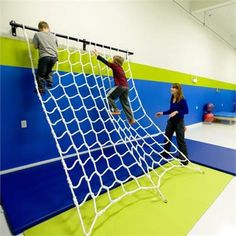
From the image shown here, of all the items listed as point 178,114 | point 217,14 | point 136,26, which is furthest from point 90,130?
point 217,14

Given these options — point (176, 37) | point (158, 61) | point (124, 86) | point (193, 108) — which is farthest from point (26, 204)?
point (193, 108)

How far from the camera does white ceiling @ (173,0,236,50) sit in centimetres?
436

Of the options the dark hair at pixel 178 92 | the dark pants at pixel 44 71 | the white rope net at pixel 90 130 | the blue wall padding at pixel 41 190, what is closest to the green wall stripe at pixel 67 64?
the white rope net at pixel 90 130

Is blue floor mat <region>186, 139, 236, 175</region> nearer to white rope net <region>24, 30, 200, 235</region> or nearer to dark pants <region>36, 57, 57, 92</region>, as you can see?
white rope net <region>24, 30, 200, 235</region>

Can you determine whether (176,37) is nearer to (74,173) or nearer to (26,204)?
(74,173)

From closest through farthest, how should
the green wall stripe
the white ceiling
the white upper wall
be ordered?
1. the green wall stripe
2. the white upper wall
3. the white ceiling

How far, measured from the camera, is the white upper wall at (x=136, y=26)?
2.29m

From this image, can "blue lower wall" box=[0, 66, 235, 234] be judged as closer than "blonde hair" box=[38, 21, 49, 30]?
Yes

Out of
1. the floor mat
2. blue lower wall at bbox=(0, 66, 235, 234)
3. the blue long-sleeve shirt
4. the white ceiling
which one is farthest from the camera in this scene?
the white ceiling

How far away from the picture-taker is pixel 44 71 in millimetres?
2123

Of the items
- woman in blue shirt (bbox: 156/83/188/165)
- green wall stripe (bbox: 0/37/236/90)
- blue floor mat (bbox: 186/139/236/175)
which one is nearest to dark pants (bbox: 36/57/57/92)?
green wall stripe (bbox: 0/37/236/90)

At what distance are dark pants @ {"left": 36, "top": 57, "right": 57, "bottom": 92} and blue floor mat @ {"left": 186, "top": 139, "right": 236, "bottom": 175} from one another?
2129 millimetres

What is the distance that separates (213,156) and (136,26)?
239 centimetres

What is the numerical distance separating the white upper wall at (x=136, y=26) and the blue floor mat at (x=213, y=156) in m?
1.72
